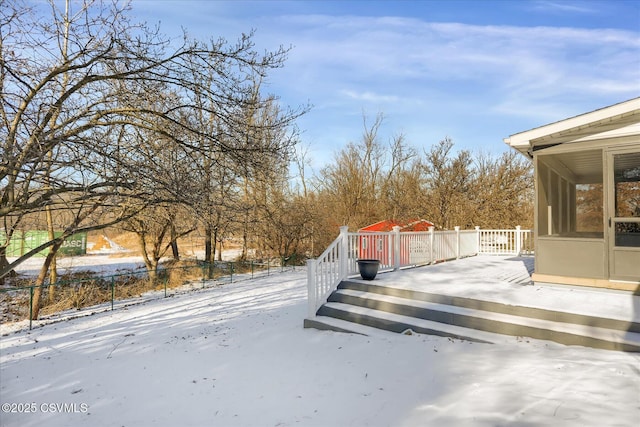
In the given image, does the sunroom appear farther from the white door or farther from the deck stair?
the deck stair

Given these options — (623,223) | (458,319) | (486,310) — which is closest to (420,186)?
(623,223)

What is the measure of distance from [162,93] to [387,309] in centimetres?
460

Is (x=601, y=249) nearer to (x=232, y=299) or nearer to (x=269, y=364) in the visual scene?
(x=269, y=364)

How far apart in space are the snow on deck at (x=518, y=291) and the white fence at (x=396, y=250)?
0.61m

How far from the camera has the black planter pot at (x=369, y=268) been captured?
654 centimetres

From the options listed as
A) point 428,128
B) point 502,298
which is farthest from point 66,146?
point 428,128

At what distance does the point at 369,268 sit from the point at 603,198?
13.8 ft

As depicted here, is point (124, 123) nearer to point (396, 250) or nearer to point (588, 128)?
point (396, 250)

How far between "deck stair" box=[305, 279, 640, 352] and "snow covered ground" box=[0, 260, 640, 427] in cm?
16

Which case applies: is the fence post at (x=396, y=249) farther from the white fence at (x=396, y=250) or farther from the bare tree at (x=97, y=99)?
the bare tree at (x=97, y=99)

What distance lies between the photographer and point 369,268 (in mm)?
6543

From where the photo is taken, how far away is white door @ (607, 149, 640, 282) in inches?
218

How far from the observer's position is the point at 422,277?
713cm

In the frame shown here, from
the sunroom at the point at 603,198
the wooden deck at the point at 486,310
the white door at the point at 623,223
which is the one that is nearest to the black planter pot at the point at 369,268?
the wooden deck at the point at 486,310
